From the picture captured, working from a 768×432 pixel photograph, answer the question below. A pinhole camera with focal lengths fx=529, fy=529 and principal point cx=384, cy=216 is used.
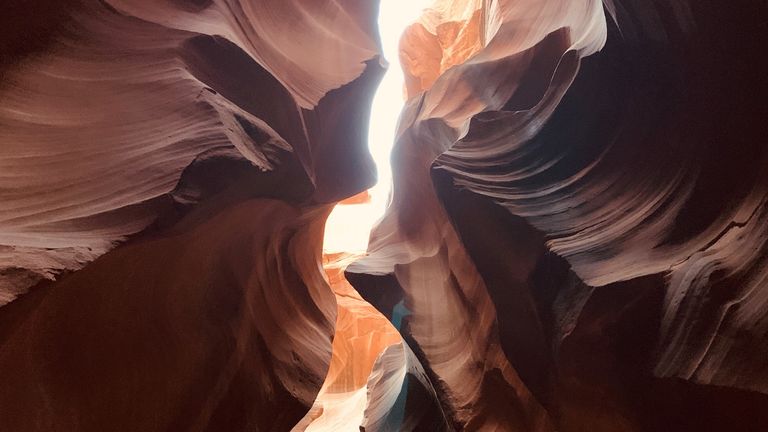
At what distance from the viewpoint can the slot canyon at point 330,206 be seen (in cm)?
151

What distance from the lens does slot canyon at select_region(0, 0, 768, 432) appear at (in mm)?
1514

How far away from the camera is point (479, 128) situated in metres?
2.97

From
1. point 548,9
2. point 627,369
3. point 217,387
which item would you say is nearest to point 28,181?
point 217,387

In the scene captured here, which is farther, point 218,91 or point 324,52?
point 324,52

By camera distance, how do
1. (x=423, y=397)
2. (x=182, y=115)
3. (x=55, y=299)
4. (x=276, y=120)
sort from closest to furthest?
(x=55, y=299) < (x=182, y=115) < (x=276, y=120) < (x=423, y=397)

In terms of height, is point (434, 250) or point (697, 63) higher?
point (697, 63)

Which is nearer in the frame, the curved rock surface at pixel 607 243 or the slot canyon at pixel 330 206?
the slot canyon at pixel 330 206

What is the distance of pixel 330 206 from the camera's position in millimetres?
3287

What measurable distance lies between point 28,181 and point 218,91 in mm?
→ 863

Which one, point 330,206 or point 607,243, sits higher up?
point 330,206

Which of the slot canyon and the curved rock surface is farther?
the curved rock surface

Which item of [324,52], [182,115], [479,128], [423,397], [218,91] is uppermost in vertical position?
[324,52]

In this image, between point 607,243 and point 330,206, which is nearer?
point 607,243

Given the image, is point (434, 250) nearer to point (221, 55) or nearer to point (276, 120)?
point (276, 120)
